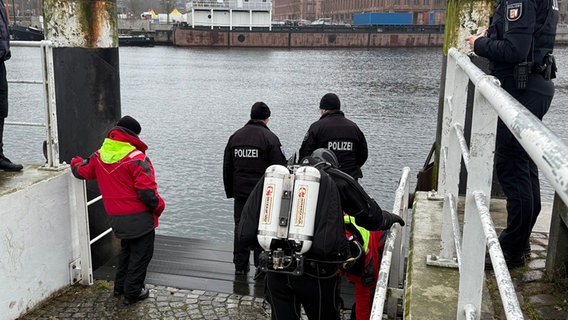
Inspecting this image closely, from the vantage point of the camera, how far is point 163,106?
26.1 metres

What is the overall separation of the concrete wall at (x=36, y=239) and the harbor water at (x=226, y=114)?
5.73 metres

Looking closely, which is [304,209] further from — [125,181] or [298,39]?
[298,39]

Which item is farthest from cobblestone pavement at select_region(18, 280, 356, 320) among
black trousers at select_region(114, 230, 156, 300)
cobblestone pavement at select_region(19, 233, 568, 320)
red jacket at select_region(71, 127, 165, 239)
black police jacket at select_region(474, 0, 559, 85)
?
black police jacket at select_region(474, 0, 559, 85)

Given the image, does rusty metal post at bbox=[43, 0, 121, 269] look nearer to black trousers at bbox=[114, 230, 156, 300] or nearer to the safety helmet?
black trousers at bbox=[114, 230, 156, 300]

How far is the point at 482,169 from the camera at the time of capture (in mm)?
2062

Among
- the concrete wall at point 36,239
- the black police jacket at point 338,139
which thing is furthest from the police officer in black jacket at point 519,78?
the concrete wall at point 36,239

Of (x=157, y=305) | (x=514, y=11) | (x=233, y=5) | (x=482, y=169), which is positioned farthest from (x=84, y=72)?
(x=233, y=5)

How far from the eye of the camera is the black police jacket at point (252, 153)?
566 cm

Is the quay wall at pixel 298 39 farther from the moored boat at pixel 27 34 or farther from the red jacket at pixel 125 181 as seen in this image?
the red jacket at pixel 125 181

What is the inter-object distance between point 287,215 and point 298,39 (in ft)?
249

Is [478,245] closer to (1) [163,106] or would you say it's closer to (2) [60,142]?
(2) [60,142]

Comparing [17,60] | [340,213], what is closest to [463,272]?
[340,213]

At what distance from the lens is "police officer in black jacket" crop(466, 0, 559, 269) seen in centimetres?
353

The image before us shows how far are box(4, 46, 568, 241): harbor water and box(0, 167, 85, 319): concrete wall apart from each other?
18.8 feet
